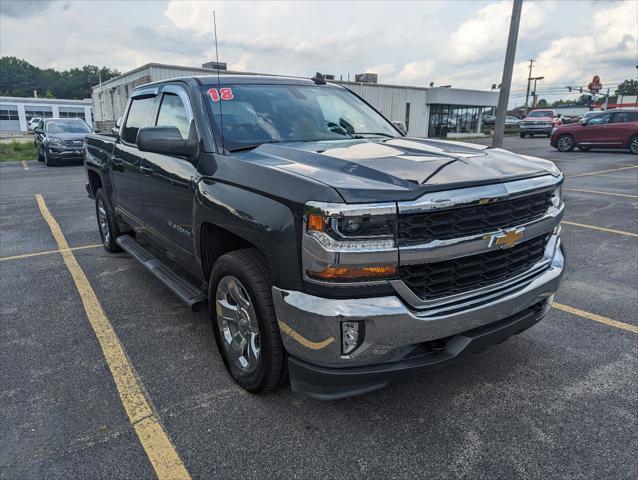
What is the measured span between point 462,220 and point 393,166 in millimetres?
470

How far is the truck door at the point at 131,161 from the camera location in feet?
14.0

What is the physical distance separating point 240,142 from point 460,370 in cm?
215

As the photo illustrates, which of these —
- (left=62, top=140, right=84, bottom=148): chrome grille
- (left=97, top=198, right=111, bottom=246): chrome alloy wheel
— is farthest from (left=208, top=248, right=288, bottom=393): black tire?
(left=62, top=140, right=84, bottom=148): chrome grille

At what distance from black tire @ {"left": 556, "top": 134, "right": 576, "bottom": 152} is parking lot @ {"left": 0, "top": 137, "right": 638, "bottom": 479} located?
18.7 metres

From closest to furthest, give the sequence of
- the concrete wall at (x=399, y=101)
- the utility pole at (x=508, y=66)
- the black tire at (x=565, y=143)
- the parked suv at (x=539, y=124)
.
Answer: the utility pole at (x=508, y=66) < the black tire at (x=565, y=143) < the concrete wall at (x=399, y=101) < the parked suv at (x=539, y=124)

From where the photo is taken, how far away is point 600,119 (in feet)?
64.8

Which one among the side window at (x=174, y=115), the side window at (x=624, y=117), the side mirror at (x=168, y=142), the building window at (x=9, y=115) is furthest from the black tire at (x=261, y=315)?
the building window at (x=9, y=115)

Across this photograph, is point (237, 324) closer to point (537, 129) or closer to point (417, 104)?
point (537, 129)

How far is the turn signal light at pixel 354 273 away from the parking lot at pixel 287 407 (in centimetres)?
96

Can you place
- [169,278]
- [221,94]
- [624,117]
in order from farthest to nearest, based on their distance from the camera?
[624,117] < [169,278] < [221,94]

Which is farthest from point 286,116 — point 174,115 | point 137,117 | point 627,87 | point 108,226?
point 627,87

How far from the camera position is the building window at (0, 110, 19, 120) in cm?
6475

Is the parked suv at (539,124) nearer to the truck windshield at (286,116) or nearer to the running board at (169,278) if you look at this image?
the truck windshield at (286,116)

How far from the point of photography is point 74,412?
2697 mm
